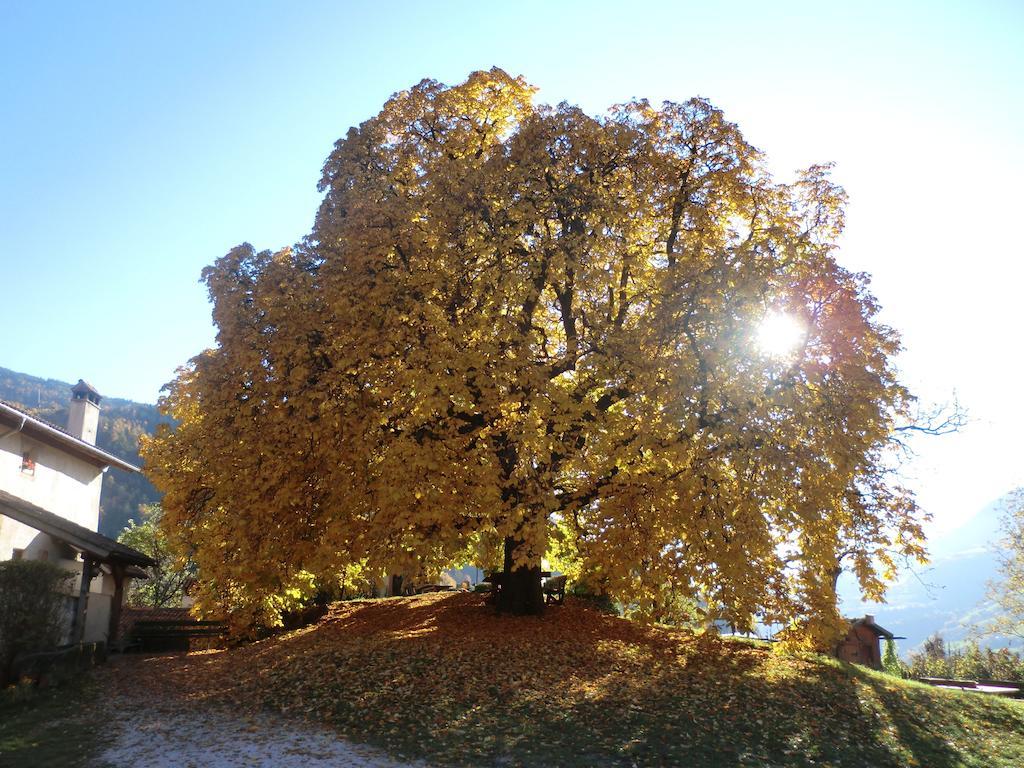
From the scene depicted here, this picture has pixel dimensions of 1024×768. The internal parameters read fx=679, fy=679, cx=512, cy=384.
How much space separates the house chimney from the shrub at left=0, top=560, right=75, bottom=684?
16066mm

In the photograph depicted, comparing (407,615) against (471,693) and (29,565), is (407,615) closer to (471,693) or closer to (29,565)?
(471,693)

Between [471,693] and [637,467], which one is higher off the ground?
[637,467]

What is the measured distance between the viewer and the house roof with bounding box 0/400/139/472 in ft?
66.9

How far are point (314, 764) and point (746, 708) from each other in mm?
6994

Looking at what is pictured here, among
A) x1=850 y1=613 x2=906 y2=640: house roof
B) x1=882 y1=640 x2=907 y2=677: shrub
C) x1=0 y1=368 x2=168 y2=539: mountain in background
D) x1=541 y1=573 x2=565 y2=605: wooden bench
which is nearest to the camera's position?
x1=541 y1=573 x2=565 y2=605: wooden bench

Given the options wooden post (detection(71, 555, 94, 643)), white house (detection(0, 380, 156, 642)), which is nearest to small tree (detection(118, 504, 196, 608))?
white house (detection(0, 380, 156, 642))

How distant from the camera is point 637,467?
→ 48.4ft

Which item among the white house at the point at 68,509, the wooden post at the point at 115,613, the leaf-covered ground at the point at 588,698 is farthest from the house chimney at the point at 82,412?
the leaf-covered ground at the point at 588,698

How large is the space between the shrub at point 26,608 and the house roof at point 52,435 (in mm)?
8680

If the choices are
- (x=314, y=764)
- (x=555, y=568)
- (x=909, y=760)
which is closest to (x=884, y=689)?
(x=909, y=760)

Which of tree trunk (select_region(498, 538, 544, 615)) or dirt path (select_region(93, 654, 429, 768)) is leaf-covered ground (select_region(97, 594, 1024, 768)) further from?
tree trunk (select_region(498, 538, 544, 615))

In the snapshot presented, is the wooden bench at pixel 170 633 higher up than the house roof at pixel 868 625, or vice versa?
the house roof at pixel 868 625

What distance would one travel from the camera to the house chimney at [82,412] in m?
27.5

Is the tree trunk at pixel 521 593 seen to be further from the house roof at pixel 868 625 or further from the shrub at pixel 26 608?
the house roof at pixel 868 625
